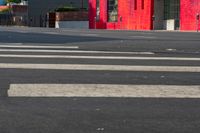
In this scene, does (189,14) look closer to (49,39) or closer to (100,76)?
(49,39)

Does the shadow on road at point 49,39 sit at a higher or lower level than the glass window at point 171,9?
lower

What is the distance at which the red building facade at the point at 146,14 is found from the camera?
4663 centimetres

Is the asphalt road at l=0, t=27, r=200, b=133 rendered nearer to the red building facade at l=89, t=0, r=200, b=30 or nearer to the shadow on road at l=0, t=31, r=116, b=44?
the shadow on road at l=0, t=31, r=116, b=44

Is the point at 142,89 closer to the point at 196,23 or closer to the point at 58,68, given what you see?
Result: the point at 58,68

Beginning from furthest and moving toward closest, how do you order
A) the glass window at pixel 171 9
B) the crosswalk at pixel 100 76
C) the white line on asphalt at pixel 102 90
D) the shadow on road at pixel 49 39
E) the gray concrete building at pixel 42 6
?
1. the gray concrete building at pixel 42 6
2. the glass window at pixel 171 9
3. the shadow on road at pixel 49 39
4. the crosswalk at pixel 100 76
5. the white line on asphalt at pixel 102 90

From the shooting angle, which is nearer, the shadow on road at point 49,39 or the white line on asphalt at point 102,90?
the white line on asphalt at point 102,90

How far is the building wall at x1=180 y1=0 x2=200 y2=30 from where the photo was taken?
149 ft

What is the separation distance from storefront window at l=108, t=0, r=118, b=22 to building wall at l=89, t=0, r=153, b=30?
1.83ft

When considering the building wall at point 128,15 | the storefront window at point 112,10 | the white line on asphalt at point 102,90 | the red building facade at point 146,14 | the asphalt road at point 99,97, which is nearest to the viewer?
the asphalt road at point 99,97

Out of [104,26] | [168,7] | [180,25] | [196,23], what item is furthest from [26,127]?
[104,26]

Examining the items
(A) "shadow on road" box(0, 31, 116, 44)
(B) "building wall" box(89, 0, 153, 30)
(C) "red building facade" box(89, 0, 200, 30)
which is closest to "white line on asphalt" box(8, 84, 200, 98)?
(A) "shadow on road" box(0, 31, 116, 44)

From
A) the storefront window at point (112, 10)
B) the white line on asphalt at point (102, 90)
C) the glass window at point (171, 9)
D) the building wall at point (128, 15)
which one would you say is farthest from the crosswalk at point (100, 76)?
the storefront window at point (112, 10)

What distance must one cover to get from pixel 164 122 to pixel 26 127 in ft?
4.78

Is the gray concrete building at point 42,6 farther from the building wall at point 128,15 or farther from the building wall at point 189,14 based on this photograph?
the building wall at point 189,14
